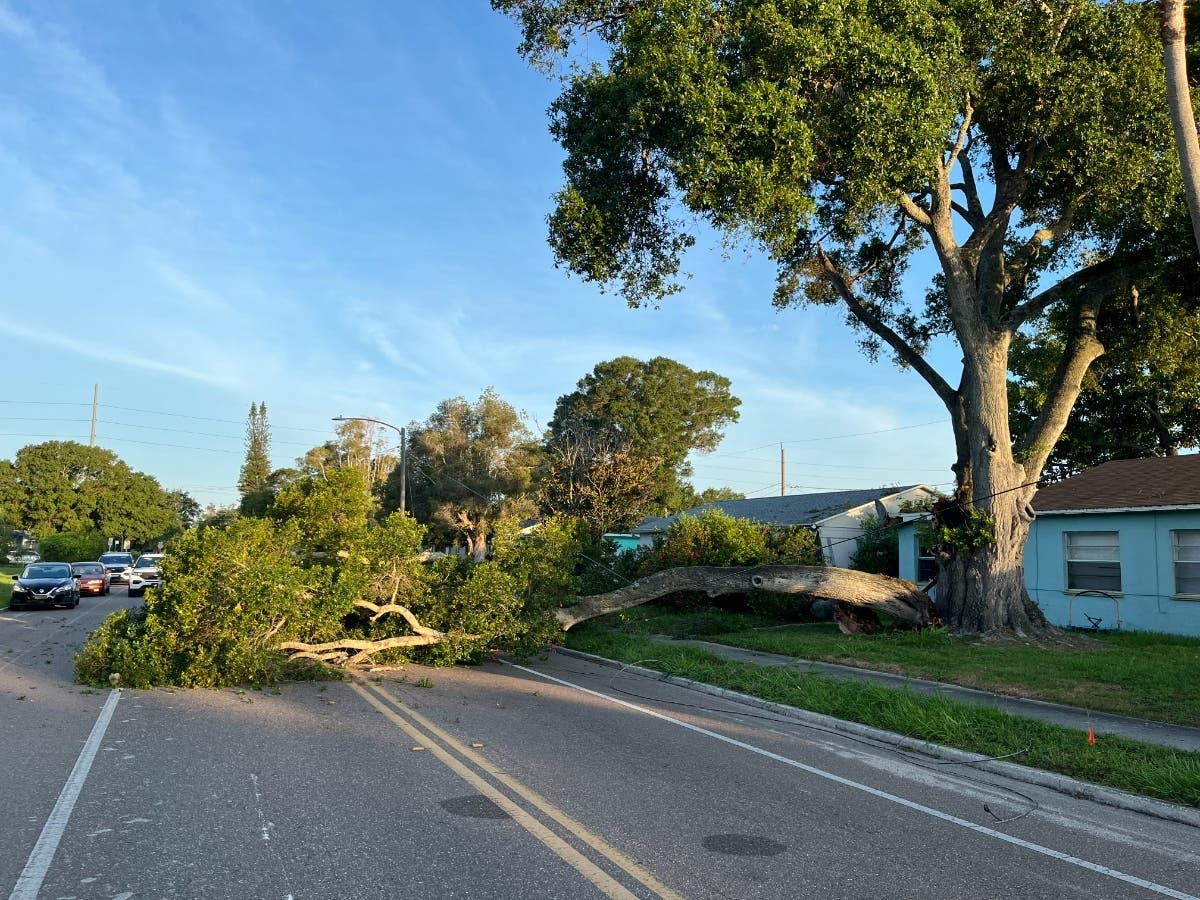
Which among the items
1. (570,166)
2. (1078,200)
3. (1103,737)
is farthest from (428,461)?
(1103,737)

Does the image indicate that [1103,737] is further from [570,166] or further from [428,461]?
[428,461]

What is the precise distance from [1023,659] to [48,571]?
1111 inches

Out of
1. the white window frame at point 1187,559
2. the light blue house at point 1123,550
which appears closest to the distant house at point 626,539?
the light blue house at point 1123,550

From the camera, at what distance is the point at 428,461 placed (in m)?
52.6

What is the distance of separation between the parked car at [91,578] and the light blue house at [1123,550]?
33.2 m

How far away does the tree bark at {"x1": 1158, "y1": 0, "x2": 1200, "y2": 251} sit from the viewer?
8786mm

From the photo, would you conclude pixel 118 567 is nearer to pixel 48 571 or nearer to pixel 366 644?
pixel 48 571

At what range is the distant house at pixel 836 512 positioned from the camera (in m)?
31.5

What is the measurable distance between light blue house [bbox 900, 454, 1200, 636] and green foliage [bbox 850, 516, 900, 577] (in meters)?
6.07

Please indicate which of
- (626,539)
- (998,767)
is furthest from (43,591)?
(998,767)

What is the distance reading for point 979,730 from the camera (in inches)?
354

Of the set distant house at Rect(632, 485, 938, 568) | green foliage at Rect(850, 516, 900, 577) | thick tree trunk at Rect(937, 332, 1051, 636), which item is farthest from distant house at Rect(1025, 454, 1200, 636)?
distant house at Rect(632, 485, 938, 568)

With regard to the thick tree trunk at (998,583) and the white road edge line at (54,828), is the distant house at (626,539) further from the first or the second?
the white road edge line at (54,828)

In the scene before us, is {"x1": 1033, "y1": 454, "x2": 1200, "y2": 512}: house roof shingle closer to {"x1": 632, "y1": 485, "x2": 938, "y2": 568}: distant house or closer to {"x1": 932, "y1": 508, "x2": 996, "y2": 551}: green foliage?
{"x1": 932, "y1": 508, "x2": 996, "y2": 551}: green foliage
